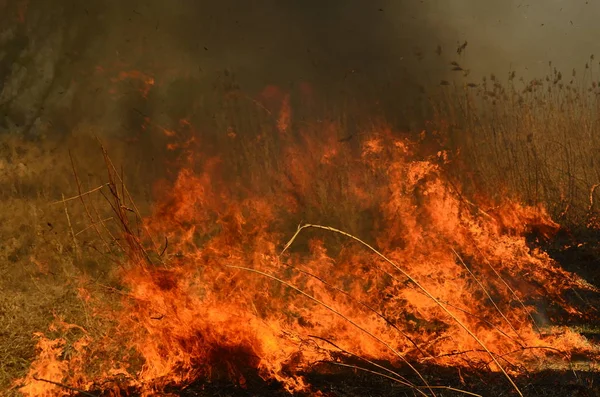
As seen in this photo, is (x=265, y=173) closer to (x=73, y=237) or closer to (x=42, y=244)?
(x=73, y=237)

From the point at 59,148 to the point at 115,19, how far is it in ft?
5.05

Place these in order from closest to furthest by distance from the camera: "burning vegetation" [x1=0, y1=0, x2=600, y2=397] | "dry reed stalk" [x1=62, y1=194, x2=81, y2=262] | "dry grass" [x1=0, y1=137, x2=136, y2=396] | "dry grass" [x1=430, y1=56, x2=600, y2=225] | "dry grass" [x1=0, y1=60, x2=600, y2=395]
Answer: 1. "burning vegetation" [x1=0, y1=0, x2=600, y2=397]
2. "dry grass" [x1=0, y1=137, x2=136, y2=396]
3. "dry grass" [x1=0, y1=60, x2=600, y2=395]
4. "dry reed stalk" [x1=62, y1=194, x2=81, y2=262]
5. "dry grass" [x1=430, y1=56, x2=600, y2=225]

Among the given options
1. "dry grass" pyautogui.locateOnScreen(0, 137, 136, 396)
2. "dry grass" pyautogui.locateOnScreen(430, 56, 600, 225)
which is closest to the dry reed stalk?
"dry grass" pyautogui.locateOnScreen(0, 137, 136, 396)

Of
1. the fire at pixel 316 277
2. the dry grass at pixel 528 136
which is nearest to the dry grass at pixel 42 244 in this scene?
the fire at pixel 316 277

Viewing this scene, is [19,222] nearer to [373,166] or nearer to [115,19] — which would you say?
[115,19]

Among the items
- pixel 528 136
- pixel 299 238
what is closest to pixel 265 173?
pixel 299 238

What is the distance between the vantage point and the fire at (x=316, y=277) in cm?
395

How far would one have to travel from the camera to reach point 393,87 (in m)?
6.14

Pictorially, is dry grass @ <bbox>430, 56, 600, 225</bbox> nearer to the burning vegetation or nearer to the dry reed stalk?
the burning vegetation

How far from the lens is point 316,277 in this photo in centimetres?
387

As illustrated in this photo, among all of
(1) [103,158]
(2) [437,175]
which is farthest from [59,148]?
(2) [437,175]

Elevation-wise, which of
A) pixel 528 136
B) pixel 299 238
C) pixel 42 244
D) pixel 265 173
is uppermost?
pixel 528 136

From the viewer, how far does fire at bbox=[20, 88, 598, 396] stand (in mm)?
3947

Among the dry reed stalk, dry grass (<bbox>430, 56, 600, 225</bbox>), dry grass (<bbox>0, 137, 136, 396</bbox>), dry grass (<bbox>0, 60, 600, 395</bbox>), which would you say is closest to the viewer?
dry grass (<bbox>0, 137, 136, 396</bbox>)
